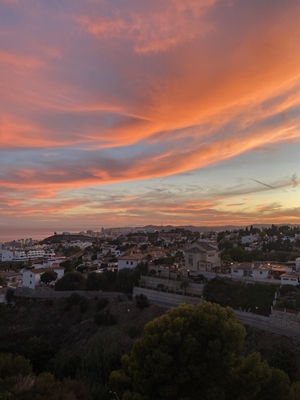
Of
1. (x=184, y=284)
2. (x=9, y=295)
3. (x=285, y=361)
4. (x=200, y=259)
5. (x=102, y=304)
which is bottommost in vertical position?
(x=9, y=295)

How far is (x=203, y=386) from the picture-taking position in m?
9.55

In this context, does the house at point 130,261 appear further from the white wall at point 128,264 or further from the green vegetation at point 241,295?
Answer: the green vegetation at point 241,295

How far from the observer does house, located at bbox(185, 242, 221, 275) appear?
87.0 feet

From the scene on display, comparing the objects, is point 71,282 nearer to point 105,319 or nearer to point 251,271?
point 105,319

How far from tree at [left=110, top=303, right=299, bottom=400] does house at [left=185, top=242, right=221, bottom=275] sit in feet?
53.1

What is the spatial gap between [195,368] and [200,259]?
17767 mm

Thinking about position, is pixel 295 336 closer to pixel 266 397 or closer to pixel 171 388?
pixel 266 397

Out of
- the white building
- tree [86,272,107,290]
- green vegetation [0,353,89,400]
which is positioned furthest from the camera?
the white building

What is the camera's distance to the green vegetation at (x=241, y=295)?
2041 cm

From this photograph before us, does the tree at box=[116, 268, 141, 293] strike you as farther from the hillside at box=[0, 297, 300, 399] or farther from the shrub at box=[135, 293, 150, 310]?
the shrub at box=[135, 293, 150, 310]

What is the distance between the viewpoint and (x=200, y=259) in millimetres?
26891

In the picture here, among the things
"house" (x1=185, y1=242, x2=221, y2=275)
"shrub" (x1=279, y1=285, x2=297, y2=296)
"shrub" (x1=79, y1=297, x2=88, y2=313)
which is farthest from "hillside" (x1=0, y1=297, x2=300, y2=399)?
"house" (x1=185, y1=242, x2=221, y2=275)

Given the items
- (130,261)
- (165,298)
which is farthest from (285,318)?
(130,261)

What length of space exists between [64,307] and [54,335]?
136 inches
